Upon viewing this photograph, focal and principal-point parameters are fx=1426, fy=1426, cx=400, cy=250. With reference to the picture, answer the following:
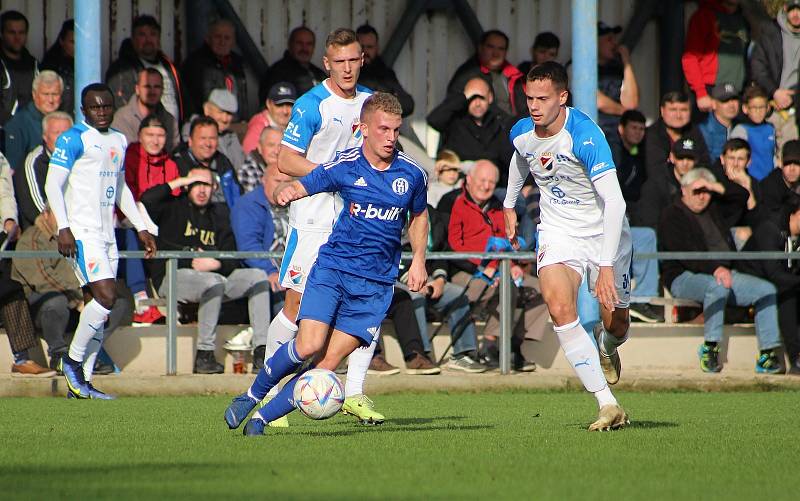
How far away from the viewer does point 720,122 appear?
1625 centimetres

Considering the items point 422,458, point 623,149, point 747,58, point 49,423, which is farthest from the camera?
point 747,58

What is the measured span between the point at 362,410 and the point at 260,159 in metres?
5.22

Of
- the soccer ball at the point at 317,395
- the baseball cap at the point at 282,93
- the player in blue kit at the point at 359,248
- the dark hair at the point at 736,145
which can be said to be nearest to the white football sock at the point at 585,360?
the player in blue kit at the point at 359,248

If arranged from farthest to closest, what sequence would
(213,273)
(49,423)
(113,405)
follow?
1. (213,273)
2. (113,405)
3. (49,423)

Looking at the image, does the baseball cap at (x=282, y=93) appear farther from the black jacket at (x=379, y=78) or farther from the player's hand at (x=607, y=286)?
the player's hand at (x=607, y=286)

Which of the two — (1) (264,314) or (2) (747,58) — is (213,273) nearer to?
(1) (264,314)

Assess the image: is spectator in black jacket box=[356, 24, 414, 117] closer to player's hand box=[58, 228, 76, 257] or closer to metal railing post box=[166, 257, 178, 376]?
metal railing post box=[166, 257, 178, 376]

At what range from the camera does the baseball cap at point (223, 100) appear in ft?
48.5

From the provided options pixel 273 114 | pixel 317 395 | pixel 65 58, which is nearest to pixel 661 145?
pixel 273 114

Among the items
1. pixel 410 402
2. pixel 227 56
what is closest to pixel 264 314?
pixel 410 402

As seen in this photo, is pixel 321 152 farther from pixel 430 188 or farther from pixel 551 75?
pixel 430 188

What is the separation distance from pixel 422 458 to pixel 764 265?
7.58 meters

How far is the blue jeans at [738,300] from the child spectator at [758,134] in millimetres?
2418

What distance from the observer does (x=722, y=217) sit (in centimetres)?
1450
